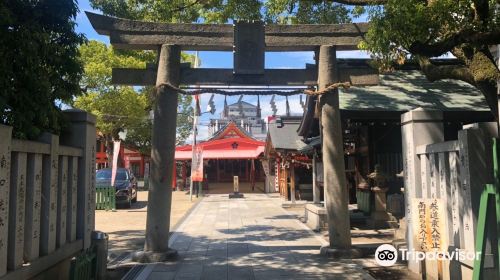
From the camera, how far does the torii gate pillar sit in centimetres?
867

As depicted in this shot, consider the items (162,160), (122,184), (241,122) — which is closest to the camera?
(162,160)

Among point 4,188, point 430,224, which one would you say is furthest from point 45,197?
point 430,224

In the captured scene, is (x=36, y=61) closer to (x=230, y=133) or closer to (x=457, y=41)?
(x=457, y=41)

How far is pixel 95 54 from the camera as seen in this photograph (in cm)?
2912

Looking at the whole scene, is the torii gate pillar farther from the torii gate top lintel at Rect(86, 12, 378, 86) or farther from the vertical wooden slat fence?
the vertical wooden slat fence

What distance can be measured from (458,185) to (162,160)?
5.19 meters

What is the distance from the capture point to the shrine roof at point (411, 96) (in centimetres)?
1101

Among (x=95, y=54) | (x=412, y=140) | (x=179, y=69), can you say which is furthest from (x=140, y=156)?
(x=412, y=140)

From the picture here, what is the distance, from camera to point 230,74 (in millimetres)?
9352

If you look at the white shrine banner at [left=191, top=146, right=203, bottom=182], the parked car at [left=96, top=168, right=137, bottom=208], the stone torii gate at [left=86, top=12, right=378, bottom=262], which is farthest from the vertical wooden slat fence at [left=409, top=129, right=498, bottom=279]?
the white shrine banner at [left=191, top=146, right=203, bottom=182]

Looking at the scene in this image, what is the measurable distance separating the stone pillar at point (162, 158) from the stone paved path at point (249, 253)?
0.52 meters

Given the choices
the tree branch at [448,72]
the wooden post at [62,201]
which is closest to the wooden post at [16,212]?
the wooden post at [62,201]

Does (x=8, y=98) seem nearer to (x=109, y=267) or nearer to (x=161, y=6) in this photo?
(x=109, y=267)

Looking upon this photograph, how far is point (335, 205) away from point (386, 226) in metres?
4.27
